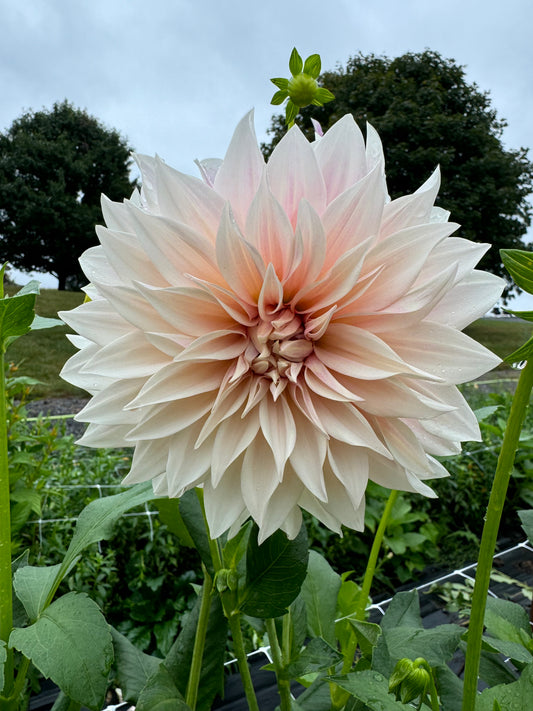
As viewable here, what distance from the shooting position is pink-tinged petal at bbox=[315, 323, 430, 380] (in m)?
0.34

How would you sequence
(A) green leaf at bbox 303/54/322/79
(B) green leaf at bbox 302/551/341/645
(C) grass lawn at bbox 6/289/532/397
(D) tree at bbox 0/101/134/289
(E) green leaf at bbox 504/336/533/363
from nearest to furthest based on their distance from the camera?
(E) green leaf at bbox 504/336/533/363 < (A) green leaf at bbox 303/54/322/79 < (B) green leaf at bbox 302/551/341/645 < (C) grass lawn at bbox 6/289/532/397 < (D) tree at bbox 0/101/134/289

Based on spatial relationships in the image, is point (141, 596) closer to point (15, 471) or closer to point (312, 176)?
point (15, 471)

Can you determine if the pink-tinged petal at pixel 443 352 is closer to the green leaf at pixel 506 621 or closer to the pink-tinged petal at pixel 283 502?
the pink-tinged petal at pixel 283 502

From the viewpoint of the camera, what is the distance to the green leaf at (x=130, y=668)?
591mm

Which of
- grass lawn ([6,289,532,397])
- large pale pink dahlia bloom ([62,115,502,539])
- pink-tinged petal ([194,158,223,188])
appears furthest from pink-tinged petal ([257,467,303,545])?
grass lawn ([6,289,532,397])

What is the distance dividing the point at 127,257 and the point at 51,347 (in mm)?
8479

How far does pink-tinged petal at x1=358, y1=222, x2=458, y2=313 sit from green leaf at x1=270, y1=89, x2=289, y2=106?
7.0 inches

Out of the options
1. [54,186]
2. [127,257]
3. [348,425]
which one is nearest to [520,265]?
[348,425]

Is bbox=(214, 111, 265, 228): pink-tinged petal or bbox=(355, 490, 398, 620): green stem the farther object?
bbox=(355, 490, 398, 620): green stem

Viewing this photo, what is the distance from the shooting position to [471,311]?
0.36 m

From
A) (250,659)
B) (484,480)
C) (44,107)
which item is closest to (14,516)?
(250,659)

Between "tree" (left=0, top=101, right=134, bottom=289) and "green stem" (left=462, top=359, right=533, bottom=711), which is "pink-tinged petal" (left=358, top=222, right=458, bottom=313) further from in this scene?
"tree" (left=0, top=101, right=134, bottom=289)

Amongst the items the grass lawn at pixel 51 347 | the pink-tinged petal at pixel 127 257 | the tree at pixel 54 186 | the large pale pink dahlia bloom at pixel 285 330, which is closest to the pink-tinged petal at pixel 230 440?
the large pale pink dahlia bloom at pixel 285 330

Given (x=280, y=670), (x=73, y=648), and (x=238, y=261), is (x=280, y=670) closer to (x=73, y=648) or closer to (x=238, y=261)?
(x=73, y=648)
